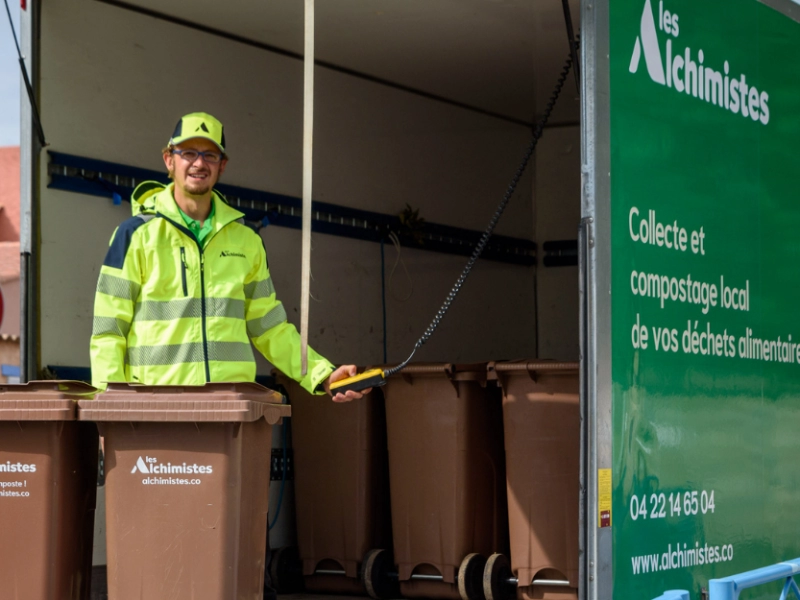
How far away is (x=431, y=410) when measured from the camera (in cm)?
579

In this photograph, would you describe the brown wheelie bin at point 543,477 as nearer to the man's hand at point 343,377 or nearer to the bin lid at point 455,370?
the bin lid at point 455,370

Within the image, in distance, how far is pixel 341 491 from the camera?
6.08 m

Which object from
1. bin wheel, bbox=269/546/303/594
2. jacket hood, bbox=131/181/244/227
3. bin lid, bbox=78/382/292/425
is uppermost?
jacket hood, bbox=131/181/244/227

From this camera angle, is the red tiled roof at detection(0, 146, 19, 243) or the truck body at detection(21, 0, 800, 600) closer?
the truck body at detection(21, 0, 800, 600)

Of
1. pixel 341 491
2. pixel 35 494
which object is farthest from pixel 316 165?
pixel 35 494

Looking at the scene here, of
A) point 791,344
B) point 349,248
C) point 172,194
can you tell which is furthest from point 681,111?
point 349,248

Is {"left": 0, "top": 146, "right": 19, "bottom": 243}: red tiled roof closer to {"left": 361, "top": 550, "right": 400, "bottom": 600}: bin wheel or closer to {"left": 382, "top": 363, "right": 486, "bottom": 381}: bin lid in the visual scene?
{"left": 382, "top": 363, "right": 486, "bottom": 381}: bin lid

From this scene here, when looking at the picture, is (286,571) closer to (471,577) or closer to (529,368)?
(471,577)

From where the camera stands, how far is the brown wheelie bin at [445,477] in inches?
224

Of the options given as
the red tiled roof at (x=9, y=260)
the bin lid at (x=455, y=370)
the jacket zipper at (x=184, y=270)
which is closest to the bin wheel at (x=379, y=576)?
the bin lid at (x=455, y=370)

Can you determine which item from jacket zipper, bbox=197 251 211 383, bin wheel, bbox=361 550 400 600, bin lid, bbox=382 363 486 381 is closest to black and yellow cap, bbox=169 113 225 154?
jacket zipper, bbox=197 251 211 383

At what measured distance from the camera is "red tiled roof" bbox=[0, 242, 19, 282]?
570cm

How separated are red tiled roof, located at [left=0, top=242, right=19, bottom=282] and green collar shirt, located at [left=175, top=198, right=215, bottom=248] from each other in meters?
1.15

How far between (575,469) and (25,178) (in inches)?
103
